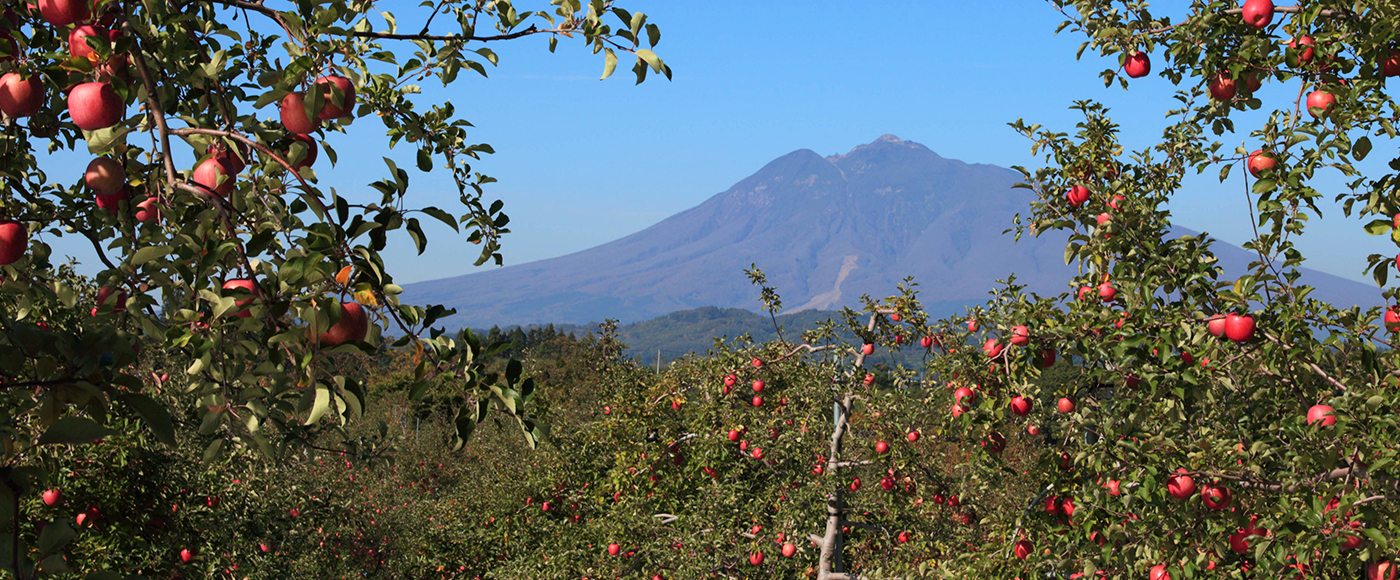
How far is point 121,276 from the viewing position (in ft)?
5.90

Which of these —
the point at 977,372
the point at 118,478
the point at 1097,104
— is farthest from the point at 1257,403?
the point at 118,478

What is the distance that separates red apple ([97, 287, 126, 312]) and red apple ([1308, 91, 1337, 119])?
366cm

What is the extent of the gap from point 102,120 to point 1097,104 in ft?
12.9

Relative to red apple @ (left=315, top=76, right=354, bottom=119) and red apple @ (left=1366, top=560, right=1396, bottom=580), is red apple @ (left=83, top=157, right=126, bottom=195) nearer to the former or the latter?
red apple @ (left=315, top=76, right=354, bottom=119)

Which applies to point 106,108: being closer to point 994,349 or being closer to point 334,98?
point 334,98

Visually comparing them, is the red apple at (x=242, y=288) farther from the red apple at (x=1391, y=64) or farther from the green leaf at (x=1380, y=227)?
the red apple at (x=1391, y=64)

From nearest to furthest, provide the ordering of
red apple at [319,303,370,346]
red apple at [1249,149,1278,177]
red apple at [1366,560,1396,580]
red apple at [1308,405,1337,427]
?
red apple at [319,303,370,346], red apple at [1308,405,1337,427], red apple at [1366,560,1396,580], red apple at [1249,149,1278,177]

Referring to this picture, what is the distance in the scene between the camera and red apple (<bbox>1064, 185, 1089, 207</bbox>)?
400 cm

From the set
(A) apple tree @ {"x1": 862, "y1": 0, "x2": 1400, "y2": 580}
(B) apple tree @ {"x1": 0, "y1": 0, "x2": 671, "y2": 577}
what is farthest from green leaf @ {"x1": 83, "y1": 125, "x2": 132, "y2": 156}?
(A) apple tree @ {"x1": 862, "y1": 0, "x2": 1400, "y2": 580}

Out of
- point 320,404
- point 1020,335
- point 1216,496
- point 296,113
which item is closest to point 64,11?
point 296,113

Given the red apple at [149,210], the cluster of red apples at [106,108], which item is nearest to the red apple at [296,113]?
the cluster of red apples at [106,108]

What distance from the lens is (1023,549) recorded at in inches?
153

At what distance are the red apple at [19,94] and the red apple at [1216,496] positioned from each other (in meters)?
3.57

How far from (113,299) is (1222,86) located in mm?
3764
